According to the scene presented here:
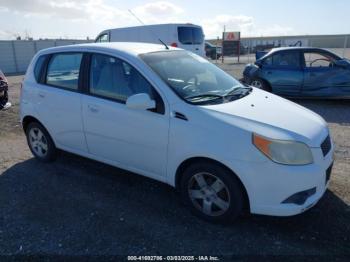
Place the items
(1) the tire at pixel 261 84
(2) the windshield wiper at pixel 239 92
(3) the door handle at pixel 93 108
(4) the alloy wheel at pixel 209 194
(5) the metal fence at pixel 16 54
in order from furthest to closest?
(5) the metal fence at pixel 16 54 → (1) the tire at pixel 261 84 → (3) the door handle at pixel 93 108 → (2) the windshield wiper at pixel 239 92 → (4) the alloy wheel at pixel 209 194

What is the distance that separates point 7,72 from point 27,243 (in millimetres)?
23115

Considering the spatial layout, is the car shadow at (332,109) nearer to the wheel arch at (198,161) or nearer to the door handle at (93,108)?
the wheel arch at (198,161)

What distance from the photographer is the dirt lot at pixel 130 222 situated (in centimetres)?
305

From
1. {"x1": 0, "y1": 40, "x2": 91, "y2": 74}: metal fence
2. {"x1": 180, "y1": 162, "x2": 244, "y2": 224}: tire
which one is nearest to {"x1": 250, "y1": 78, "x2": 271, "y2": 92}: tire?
{"x1": 180, "y1": 162, "x2": 244, "y2": 224}: tire

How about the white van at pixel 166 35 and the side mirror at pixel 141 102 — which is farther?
the white van at pixel 166 35

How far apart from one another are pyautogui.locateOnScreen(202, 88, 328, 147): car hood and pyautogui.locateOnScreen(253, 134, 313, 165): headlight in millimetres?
49

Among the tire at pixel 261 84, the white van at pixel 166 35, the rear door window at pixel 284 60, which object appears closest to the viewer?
the rear door window at pixel 284 60

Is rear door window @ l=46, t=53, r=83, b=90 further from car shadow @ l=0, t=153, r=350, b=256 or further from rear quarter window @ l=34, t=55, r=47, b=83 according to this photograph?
car shadow @ l=0, t=153, r=350, b=256

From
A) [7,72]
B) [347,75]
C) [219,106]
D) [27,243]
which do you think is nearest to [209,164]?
[219,106]

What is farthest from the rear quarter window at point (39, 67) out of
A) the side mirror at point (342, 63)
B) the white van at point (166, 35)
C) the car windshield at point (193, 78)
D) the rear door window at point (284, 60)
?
the white van at point (166, 35)

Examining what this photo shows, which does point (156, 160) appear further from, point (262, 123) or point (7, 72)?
point (7, 72)

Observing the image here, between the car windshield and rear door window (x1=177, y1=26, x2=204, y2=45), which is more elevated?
rear door window (x1=177, y1=26, x2=204, y2=45)

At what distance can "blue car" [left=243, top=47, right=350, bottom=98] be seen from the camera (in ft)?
28.5

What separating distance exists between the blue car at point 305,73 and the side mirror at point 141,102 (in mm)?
6711
